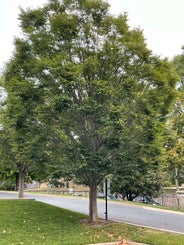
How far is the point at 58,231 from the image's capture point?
923 centimetres

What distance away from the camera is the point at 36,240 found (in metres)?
8.16

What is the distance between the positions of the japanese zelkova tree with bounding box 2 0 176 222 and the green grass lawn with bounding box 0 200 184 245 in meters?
1.15

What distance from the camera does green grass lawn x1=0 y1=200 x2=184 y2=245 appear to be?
323 inches

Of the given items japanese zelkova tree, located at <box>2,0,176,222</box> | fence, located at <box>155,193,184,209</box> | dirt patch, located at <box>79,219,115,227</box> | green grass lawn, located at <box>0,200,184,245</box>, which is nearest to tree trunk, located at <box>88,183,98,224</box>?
japanese zelkova tree, located at <box>2,0,176,222</box>

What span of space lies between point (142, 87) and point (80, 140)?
9.17ft

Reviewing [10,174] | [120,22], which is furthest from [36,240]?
[10,174]

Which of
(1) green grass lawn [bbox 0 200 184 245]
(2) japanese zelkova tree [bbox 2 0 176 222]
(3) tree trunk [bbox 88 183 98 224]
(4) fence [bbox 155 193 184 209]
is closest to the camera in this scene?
(1) green grass lawn [bbox 0 200 184 245]

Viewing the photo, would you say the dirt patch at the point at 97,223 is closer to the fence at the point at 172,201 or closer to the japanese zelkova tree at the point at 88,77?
the japanese zelkova tree at the point at 88,77

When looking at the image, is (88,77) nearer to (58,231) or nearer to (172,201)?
(58,231)

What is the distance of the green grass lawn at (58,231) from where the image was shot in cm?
821

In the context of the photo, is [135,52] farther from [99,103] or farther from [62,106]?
[62,106]

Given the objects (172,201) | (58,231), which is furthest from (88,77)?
(172,201)

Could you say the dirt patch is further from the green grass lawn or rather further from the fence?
A: the fence

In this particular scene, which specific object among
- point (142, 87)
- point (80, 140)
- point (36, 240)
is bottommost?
point (36, 240)
